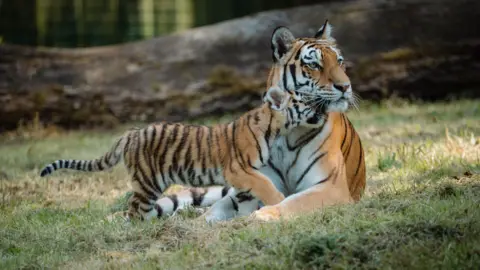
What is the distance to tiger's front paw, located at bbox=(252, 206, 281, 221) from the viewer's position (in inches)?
192

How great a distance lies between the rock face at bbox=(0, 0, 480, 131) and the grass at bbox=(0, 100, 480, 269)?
7.81 feet

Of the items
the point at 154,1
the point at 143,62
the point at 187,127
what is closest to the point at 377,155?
the point at 187,127

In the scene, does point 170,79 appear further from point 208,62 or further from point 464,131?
point 464,131

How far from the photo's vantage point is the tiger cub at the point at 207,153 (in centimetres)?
529

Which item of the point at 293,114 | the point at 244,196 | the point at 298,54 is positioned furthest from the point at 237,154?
the point at 298,54

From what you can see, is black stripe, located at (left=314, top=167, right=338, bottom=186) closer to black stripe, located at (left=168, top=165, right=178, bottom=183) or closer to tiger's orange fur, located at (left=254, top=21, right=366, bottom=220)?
tiger's orange fur, located at (left=254, top=21, right=366, bottom=220)

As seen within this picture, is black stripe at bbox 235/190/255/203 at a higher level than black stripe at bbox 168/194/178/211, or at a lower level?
higher

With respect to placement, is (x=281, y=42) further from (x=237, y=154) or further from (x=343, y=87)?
(x=237, y=154)

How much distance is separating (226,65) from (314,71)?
4.28 meters

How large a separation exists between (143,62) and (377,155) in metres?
3.51

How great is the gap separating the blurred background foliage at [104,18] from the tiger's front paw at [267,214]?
31.7 feet

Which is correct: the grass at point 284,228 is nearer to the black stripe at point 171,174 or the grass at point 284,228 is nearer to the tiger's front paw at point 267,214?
the tiger's front paw at point 267,214

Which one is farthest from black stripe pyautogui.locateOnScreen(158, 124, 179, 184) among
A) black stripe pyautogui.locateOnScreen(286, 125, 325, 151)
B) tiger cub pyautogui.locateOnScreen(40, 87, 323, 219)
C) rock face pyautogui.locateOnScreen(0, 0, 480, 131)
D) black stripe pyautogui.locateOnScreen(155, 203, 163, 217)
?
rock face pyautogui.locateOnScreen(0, 0, 480, 131)

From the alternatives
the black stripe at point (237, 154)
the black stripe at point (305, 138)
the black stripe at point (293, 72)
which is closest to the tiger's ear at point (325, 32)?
the black stripe at point (293, 72)
